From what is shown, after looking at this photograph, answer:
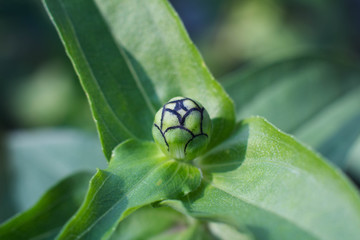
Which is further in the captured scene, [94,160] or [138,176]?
[94,160]

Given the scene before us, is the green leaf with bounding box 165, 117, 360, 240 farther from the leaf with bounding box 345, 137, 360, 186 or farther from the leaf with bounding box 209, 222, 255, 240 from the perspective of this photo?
the leaf with bounding box 345, 137, 360, 186

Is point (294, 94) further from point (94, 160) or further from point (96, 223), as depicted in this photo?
point (96, 223)

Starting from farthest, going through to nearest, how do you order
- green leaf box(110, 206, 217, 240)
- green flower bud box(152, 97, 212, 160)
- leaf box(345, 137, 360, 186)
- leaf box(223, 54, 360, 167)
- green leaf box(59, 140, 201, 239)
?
leaf box(345, 137, 360, 186) < leaf box(223, 54, 360, 167) < green leaf box(110, 206, 217, 240) < green flower bud box(152, 97, 212, 160) < green leaf box(59, 140, 201, 239)

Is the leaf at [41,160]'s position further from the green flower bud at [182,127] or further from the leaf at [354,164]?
the leaf at [354,164]

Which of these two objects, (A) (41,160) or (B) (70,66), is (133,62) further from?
(B) (70,66)

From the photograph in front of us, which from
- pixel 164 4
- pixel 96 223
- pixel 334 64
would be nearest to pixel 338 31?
pixel 334 64

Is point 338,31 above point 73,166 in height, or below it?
below

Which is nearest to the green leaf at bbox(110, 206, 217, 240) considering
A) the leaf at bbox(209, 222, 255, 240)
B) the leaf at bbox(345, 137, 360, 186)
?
the leaf at bbox(209, 222, 255, 240)

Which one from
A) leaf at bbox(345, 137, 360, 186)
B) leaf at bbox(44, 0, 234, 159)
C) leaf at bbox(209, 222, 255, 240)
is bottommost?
leaf at bbox(345, 137, 360, 186)
